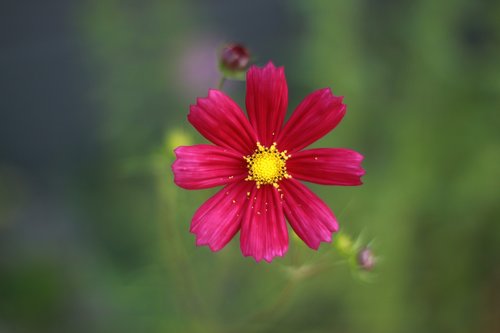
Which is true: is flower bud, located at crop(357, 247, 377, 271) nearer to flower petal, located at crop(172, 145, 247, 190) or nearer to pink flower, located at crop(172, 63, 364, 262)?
pink flower, located at crop(172, 63, 364, 262)

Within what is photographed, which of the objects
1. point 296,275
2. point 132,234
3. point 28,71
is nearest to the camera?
point 296,275

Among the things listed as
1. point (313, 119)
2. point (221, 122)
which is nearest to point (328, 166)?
point (313, 119)

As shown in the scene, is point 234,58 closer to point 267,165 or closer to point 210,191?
point 267,165

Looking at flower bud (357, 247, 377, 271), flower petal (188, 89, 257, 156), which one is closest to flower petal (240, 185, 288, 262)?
flower petal (188, 89, 257, 156)

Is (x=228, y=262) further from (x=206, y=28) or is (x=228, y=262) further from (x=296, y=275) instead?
(x=206, y=28)

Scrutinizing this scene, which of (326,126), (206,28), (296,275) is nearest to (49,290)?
(206,28)
